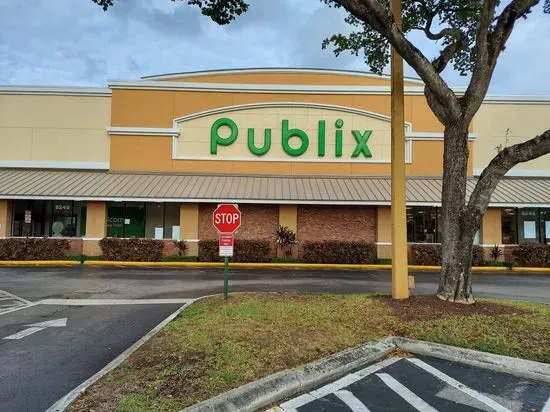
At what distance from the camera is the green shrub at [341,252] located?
826 inches

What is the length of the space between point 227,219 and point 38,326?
433 cm

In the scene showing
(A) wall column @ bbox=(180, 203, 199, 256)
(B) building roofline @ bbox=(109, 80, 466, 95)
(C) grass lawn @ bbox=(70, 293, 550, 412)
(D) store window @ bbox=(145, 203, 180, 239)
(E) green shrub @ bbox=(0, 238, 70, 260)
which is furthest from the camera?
(B) building roofline @ bbox=(109, 80, 466, 95)

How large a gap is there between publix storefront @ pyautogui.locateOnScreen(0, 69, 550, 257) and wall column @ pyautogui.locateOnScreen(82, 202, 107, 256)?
0.63 m

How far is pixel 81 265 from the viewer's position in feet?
65.4

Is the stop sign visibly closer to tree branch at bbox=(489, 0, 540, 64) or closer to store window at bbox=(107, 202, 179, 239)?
tree branch at bbox=(489, 0, 540, 64)

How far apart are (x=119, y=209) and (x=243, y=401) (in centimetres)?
1974

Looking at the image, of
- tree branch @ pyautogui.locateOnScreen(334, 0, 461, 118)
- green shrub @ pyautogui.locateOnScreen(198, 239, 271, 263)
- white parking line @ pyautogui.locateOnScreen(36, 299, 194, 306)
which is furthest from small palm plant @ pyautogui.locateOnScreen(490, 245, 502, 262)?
white parking line @ pyautogui.locateOnScreen(36, 299, 194, 306)

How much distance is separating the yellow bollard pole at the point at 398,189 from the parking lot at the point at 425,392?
10.9 feet

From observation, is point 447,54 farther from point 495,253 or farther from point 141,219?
point 141,219

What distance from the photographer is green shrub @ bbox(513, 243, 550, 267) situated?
20.7 metres

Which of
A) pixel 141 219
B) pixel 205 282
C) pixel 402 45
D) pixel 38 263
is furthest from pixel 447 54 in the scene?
pixel 38 263

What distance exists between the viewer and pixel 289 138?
23.5m

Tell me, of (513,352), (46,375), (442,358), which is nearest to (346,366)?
(442,358)

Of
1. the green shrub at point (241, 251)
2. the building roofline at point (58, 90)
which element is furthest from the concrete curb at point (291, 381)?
the building roofline at point (58, 90)
